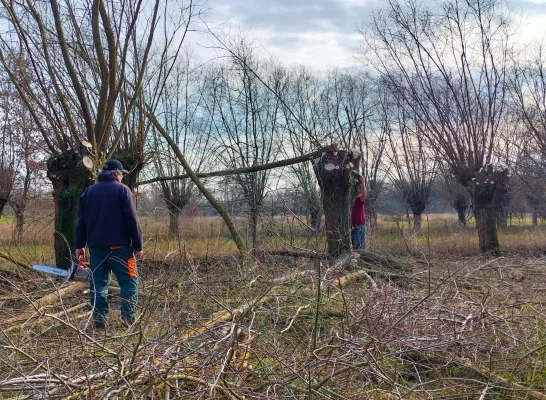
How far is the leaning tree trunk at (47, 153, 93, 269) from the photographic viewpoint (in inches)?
293

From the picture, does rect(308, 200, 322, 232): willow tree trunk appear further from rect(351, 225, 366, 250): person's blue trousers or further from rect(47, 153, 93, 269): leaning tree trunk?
rect(47, 153, 93, 269): leaning tree trunk

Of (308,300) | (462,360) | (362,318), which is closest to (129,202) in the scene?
(308,300)

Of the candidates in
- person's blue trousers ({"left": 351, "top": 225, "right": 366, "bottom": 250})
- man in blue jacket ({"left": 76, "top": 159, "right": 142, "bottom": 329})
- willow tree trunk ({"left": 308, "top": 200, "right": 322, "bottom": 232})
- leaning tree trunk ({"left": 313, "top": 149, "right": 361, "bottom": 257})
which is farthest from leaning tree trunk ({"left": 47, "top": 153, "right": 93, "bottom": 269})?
Answer: person's blue trousers ({"left": 351, "top": 225, "right": 366, "bottom": 250})

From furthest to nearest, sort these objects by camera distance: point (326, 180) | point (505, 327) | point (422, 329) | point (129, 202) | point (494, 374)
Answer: point (326, 180)
point (129, 202)
point (505, 327)
point (422, 329)
point (494, 374)

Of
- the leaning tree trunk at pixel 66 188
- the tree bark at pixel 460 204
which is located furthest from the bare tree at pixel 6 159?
the tree bark at pixel 460 204

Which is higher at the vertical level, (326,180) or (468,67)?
(468,67)

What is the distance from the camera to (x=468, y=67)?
14.2 meters

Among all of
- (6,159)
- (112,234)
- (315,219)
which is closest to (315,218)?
(315,219)

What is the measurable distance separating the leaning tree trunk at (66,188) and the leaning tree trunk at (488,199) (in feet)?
28.0

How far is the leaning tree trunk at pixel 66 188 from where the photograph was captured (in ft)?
24.4

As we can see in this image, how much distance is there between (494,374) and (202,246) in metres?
5.89

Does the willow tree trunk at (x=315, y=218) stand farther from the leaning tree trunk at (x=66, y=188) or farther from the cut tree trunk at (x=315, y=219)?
the leaning tree trunk at (x=66, y=188)

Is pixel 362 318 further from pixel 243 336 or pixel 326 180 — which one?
pixel 326 180

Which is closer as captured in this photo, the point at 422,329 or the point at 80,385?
the point at 80,385
